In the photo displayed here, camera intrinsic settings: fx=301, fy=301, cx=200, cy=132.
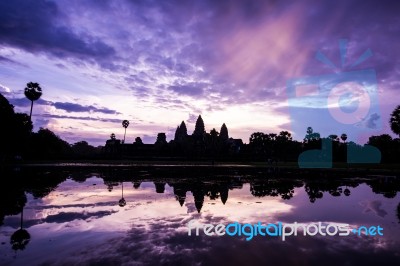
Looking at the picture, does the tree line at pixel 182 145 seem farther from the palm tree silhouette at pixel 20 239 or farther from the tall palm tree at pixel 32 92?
the palm tree silhouette at pixel 20 239

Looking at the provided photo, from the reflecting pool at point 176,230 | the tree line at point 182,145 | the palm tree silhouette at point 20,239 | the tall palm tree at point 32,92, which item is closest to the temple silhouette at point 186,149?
the tree line at point 182,145

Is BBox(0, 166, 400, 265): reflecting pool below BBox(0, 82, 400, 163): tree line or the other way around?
below

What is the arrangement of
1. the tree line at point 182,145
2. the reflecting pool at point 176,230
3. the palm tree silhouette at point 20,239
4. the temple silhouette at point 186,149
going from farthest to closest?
the temple silhouette at point 186,149 < the tree line at point 182,145 < the palm tree silhouette at point 20,239 < the reflecting pool at point 176,230

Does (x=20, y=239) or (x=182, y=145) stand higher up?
(x=182, y=145)

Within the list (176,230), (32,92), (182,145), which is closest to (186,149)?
(182,145)

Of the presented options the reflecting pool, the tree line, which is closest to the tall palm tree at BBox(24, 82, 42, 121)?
the tree line

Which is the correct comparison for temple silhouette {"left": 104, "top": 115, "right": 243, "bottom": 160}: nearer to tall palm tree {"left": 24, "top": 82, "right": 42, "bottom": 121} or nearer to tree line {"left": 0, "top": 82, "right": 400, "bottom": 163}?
tree line {"left": 0, "top": 82, "right": 400, "bottom": 163}

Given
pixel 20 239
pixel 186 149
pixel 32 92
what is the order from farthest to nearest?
pixel 186 149 → pixel 32 92 → pixel 20 239

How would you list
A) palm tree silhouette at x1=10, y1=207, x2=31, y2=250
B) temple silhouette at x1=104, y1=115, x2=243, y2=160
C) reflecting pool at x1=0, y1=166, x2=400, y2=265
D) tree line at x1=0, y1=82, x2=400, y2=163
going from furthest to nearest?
temple silhouette at x1=104, y1=115, x2=243, y2=160 → tree line at x1=0, y1=82, x2=400, y2=163 → palm tree silhouette at x1=10, y1=207, x2=31, y2=250 → reflecting pool at x1=0, y1=166, x2=400, y2=265

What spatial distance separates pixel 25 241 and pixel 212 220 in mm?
6288

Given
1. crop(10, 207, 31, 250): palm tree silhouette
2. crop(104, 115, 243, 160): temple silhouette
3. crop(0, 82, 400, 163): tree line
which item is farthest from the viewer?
crop(104, 115, 243, 160): temple silhouette

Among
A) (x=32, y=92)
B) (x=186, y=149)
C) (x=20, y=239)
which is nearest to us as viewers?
(x=20, y=239)

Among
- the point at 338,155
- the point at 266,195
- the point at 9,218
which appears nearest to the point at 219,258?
the point at 9,218

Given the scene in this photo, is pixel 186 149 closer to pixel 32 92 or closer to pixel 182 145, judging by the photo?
pixel 182 145
